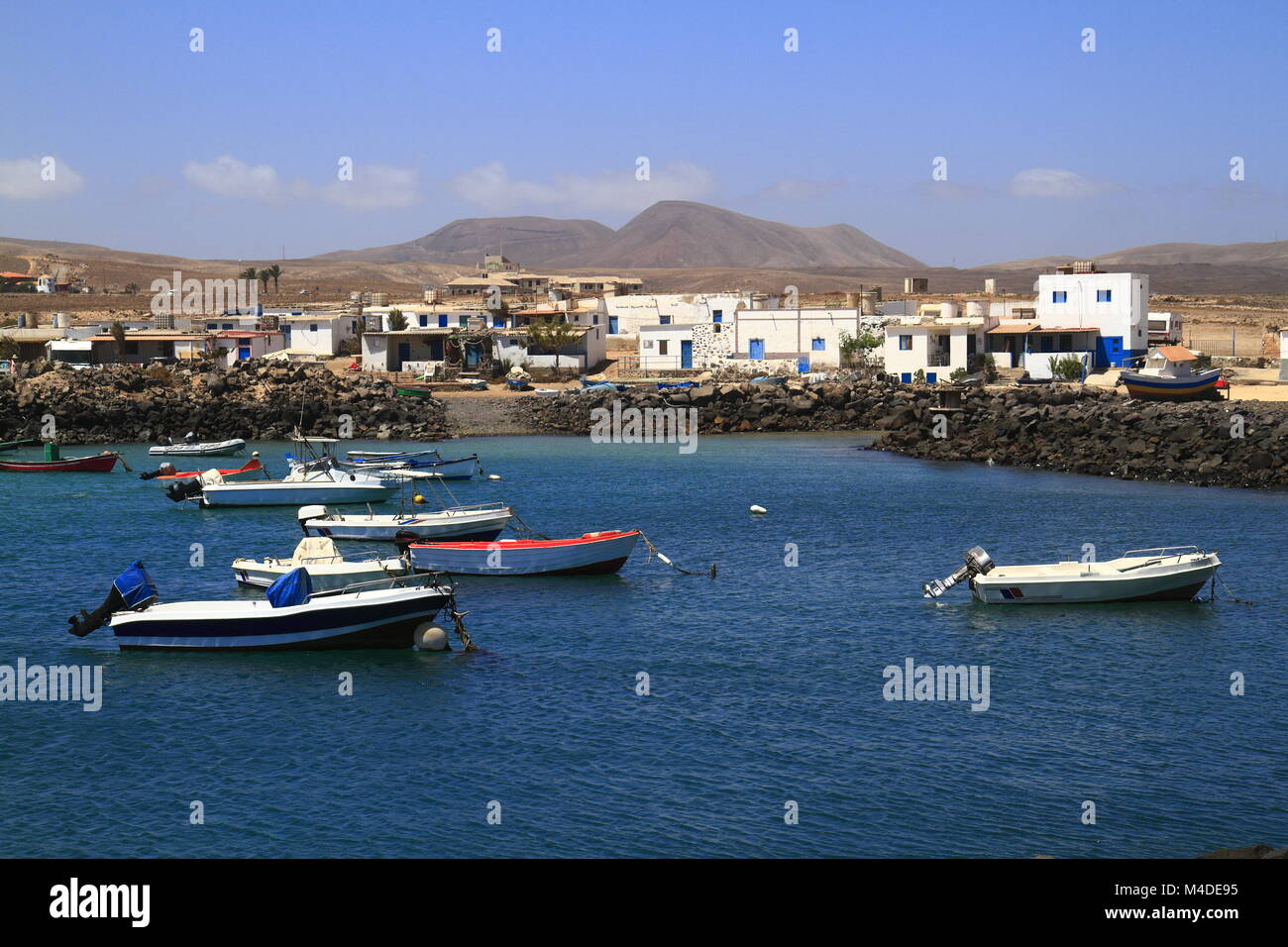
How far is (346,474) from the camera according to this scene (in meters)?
51.7

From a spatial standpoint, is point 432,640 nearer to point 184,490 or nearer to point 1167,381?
point 184,490

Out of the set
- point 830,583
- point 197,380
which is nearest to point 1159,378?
point 830,583

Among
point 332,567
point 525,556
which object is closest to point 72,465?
point 525,556

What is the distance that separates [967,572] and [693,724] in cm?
1201

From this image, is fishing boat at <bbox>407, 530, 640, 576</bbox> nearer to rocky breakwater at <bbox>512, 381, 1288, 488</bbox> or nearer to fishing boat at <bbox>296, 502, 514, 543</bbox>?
fishing boat at <bbox>296, 502, 514, 543</bbox>

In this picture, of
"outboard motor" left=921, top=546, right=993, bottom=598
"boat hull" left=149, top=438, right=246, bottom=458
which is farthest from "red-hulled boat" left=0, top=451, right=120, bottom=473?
"outboard motor" left=921, top=546, right=993, bottom=598

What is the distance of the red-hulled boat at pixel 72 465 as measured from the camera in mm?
62562

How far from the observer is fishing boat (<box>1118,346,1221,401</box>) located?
68625 millimetres

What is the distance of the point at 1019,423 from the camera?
2554 inches

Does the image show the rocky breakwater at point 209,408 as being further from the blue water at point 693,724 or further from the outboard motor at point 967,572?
the outboard motor at point 967,572

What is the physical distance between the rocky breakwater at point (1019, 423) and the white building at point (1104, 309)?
990cm

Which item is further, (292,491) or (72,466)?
(72,466)

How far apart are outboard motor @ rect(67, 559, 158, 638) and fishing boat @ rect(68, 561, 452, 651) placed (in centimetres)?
2
